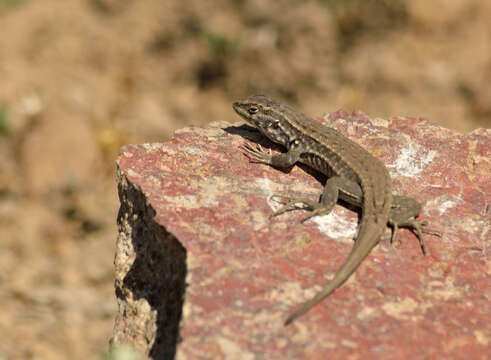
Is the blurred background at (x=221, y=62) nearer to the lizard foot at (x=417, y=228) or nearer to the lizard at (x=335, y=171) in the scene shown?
the lizard at (x=335, y=171)

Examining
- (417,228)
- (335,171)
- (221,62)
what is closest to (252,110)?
(335,171)

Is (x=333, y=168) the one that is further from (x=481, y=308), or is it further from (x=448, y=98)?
(x=448, y=98)

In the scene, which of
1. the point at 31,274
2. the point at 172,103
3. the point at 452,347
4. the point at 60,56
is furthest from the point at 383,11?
the point at 452,347

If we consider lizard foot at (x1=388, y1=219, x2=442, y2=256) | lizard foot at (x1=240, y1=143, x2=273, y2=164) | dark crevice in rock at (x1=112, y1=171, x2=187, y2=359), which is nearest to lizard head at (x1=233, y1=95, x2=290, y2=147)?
lizard foot at (x1=240, y1=143, x2=273, y2=164)

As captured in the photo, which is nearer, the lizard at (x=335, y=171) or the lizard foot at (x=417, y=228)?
the lizard at (x=335, y=171)

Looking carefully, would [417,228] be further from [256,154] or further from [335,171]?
[256,154]

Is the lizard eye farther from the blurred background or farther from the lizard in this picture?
the blurred background

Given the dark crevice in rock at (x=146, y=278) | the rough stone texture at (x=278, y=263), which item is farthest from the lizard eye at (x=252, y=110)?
the dark crevice in rock at (x=146, y=278)
